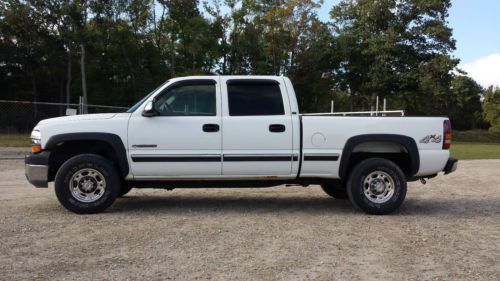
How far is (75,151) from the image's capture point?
23.2 feet

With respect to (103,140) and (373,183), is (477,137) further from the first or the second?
(103,140)

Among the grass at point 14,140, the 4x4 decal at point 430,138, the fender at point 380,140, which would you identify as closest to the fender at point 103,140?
the fender at point 380,140

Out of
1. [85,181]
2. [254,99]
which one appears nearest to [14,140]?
[85,181]

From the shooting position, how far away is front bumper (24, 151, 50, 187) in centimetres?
663

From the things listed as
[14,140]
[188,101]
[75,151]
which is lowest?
[14,140]

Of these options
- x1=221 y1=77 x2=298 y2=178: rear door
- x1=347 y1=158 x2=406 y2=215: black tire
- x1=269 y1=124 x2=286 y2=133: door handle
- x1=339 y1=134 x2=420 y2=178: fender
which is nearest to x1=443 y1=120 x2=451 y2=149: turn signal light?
x1=339 y1=134 x2=420 y2=178: fender

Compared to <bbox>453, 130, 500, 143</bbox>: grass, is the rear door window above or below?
above

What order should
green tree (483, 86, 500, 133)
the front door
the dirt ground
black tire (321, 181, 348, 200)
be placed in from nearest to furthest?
the dirt ground, the front door, black tire (321, 181, 348, 200), green tree (483, 86, 500, 133)

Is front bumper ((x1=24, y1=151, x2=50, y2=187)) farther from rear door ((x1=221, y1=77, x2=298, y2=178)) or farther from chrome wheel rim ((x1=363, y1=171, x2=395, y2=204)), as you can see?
chrome wheel rim ((x1=363, y1=171, x2=395, y2=204))

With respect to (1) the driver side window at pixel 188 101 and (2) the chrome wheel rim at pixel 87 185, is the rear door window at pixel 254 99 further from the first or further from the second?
(2) the chrome wheel rim at pixel 87 185

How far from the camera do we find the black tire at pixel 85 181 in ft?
22.0

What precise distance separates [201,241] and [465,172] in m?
10.4

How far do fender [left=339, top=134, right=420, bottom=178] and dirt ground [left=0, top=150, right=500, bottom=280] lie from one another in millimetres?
756

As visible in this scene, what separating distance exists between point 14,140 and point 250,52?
30.2 meters
